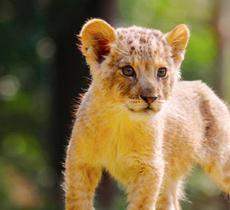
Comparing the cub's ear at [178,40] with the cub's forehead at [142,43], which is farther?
the cub's ear at [178,40]

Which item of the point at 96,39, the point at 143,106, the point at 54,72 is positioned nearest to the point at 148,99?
the point at 143,106

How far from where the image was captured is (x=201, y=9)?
34.7 meters

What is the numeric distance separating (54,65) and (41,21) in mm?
1636

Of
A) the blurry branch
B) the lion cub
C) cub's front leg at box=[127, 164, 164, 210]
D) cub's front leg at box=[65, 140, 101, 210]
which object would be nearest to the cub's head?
the lion cub

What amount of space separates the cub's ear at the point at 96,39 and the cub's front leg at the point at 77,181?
0.86 meters

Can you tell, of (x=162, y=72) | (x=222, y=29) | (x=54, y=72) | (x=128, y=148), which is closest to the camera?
→ (x=162, y=72)

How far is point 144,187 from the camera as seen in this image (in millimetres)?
12055

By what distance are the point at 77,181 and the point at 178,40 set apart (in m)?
1.69

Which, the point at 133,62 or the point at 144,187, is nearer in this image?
the point at 133,62

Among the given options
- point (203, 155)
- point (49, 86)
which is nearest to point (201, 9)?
point (49, 86)

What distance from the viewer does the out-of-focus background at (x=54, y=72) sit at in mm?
27641

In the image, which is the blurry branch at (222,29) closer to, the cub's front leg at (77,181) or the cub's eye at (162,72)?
the cub's front leg at (77,181)

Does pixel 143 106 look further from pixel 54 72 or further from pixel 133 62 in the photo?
pixel 54 72

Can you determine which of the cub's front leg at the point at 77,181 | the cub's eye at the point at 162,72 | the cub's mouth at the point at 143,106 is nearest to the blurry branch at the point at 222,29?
the cub's front leg at the point at 77,181
